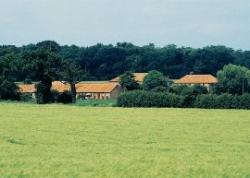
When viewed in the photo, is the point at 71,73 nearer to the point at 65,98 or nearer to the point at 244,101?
the point at 65,98

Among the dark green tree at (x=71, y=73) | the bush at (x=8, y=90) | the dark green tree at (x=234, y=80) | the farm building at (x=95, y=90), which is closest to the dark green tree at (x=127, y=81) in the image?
the farm building at (x=95, y=90)

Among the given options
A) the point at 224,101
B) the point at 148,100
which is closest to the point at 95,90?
the point at 148,100

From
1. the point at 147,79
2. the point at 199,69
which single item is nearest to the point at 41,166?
the point at 147,79

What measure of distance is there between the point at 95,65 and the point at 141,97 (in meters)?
109

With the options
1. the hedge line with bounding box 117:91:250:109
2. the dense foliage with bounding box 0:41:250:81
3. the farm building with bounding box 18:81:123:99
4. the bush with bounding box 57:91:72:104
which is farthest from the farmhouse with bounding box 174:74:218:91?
the hedge line with bounding box 117:91:250:109

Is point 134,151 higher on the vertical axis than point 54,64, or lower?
lower

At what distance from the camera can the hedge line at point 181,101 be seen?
259 ft

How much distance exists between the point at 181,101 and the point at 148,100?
500 cm

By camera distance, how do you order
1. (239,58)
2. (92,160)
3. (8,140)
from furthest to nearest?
(239,58), (8,140), (92,160)

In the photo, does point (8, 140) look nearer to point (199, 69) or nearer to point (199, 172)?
point (199, 172)

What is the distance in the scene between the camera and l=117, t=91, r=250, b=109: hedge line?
79062mm

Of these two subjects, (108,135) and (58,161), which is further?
(108,135)

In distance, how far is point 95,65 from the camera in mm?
194125

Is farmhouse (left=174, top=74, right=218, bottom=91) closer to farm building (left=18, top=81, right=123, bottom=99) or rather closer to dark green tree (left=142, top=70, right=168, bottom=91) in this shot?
dark green tree (left=142, top=70, right=168, bottom=91)
